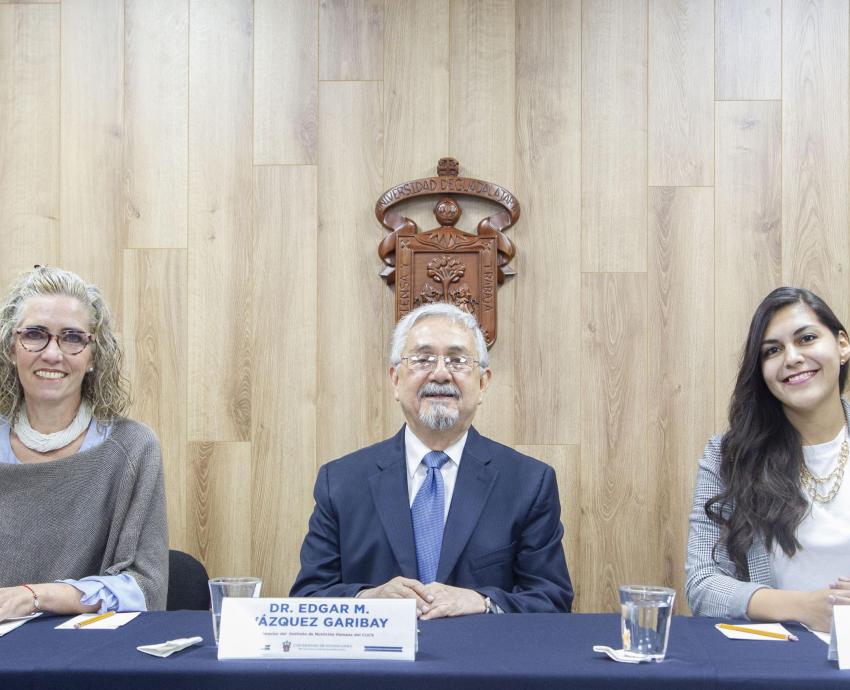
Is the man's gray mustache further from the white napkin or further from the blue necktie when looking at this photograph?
the white napkin

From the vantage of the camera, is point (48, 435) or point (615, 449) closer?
point (48, 435)

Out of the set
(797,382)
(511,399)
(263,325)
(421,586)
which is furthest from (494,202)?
(421,586)

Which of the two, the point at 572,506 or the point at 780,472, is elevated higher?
the point at 780,472

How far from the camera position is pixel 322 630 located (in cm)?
141

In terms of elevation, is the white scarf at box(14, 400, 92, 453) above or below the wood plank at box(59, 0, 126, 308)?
below

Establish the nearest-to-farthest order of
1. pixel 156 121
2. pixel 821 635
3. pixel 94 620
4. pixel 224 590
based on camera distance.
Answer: pixel 224 590 < pixel 821 635 < pixel 94 620 < pixel 156 121

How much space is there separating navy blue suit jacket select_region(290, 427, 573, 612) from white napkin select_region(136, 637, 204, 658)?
2.02ft

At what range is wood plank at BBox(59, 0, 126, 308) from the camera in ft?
10.3

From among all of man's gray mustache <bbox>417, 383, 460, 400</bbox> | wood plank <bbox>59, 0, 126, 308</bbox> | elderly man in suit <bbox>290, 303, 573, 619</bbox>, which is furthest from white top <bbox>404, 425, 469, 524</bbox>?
wood plank <bbox>59, 0, 126, 308</bbox>

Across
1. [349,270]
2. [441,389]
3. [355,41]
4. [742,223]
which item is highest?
[355,41]

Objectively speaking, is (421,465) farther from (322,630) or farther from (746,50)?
(746,50)

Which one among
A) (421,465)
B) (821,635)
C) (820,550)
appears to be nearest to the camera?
(821,635)

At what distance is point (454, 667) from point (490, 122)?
6.97 ft

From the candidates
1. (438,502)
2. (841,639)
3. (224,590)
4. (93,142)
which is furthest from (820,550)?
(93,142)
